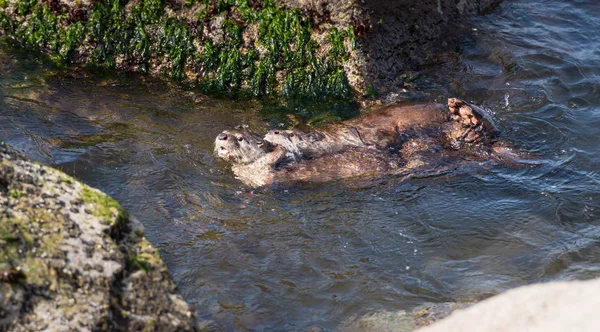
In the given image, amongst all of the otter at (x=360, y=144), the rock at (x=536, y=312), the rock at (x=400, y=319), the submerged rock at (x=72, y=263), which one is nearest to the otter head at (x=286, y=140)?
the otter at (x=360, y=144)

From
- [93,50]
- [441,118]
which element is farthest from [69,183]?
[93,50]

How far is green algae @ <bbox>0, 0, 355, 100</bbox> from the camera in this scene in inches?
327

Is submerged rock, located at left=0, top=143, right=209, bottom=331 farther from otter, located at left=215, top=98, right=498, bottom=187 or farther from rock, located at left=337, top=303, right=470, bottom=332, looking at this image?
otter, located at left=215, top=98, right=498, bottom=187

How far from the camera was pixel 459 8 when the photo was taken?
996cm

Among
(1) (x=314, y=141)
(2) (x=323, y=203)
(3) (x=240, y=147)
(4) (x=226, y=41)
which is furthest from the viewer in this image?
(4) (x=226, y=41)

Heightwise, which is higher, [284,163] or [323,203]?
[284,163]

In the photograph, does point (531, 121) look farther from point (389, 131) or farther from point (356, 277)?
point (356, 277)

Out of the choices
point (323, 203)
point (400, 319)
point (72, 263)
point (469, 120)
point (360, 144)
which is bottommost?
point (400, 319)

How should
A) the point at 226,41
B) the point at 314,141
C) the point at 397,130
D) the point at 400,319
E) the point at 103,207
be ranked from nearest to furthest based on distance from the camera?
the point at 103,207 → the point at 400,319 → the point at 314,141 → the point at 397,130 → the point at 226,41

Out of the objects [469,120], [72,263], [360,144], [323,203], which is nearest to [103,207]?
[72,263]

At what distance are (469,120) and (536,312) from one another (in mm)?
4097

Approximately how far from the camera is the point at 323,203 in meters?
6.42

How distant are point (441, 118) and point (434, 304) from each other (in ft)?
8.58

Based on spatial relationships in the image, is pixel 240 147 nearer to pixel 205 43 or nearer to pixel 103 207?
pixel 205 43
